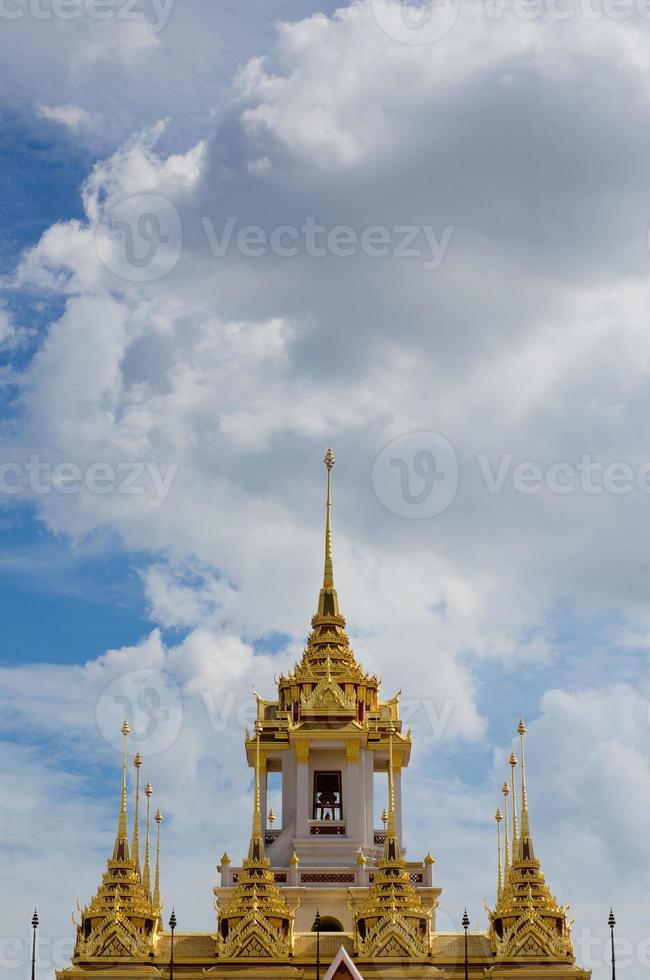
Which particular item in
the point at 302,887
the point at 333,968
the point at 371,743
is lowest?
the point at 333,968

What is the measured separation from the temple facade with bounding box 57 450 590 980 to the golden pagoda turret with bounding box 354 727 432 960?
0.05m

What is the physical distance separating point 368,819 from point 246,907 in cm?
1237

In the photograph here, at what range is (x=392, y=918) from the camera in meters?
83.0

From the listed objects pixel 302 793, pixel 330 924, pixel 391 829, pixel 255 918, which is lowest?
pixel 255 918

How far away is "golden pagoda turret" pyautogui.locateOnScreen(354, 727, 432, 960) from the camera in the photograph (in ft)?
270

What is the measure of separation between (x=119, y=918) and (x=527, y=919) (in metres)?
18.5

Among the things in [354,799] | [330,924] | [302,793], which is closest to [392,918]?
[330,924]

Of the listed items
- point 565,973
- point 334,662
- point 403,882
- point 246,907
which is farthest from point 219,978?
point 334,662

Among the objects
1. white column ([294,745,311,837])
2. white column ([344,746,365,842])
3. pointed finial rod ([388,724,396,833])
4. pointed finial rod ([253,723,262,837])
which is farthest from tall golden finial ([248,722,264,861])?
pointed finial rod ([388,724,396,833])

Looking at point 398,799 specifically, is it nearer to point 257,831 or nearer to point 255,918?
point 257,831

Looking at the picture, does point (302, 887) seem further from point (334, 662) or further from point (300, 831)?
point (334, 662)

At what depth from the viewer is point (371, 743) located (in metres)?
96.7

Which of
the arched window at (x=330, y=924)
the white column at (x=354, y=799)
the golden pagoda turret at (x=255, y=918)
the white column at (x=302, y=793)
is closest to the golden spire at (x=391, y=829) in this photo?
the white column at (x=354, y=799)

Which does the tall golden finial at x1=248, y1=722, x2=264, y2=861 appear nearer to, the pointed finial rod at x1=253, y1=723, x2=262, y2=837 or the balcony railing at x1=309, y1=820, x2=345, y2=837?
the pointed finial rod at x1=253, y1=723, x2=262, y2=837
